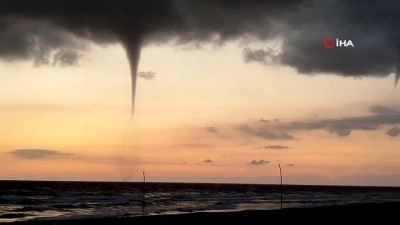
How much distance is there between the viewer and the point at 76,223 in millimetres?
31266

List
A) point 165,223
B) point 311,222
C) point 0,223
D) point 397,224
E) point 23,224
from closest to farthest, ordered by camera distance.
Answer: point 397,224
point 311,222
point 165,223
point 23,224
point 0,223

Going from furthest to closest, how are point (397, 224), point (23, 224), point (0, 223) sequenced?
point (0, 223), point (23, 224), point (397, 224)

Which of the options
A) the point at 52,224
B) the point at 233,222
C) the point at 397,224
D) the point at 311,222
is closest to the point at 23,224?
the point at 52,224

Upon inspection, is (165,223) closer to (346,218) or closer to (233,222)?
(233,222)

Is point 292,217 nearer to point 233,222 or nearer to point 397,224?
point 233,222

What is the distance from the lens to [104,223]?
30828 mm

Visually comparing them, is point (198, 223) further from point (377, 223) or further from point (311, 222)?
point (377, 223)

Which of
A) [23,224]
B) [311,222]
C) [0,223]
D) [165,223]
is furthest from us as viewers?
[0,223]

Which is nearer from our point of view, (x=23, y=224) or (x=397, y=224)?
(x=397, y=224)

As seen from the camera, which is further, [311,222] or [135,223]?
[135,223]

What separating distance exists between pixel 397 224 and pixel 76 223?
1756 cm

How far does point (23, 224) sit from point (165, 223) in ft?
29.4

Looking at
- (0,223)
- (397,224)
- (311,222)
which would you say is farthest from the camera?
→ (0,223)

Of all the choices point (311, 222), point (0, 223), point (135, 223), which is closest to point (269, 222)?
point (311, 222)
